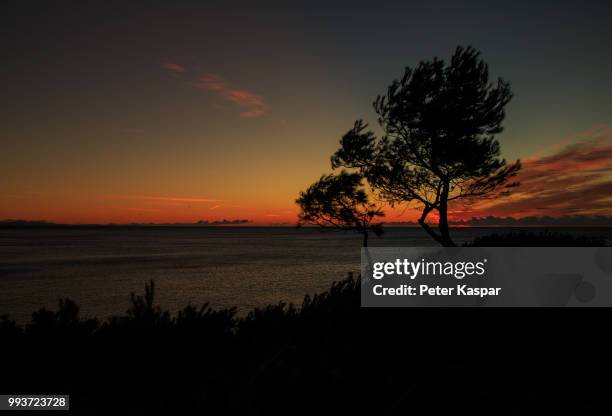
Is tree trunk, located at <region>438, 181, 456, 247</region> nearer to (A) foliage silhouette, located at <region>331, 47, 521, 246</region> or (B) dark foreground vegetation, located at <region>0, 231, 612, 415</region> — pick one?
(A) foliage silhouette, located at <region>331, 47, 521, 246</region>

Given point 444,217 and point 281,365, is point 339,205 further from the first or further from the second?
point 281,365

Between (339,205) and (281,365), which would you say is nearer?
(281,365)

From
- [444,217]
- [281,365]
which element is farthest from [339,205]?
[281,365]

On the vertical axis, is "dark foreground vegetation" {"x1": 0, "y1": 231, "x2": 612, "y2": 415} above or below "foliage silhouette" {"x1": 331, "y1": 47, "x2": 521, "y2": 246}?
below

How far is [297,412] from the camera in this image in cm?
236

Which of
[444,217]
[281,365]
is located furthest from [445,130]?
[281,365]

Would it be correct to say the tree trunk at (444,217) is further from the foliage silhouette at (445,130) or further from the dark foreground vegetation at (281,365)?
the dark foreground vegetation at (281,365)

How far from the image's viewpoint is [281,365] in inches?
98.0

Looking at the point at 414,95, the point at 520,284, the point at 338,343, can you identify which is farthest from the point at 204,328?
the point at 414,95

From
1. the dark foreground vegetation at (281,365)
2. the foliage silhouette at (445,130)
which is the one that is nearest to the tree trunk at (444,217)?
the foliage silhouette at (445,130)

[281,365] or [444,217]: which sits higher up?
[444,217]

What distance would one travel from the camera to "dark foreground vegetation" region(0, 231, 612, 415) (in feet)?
7.85

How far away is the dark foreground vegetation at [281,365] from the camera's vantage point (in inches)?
94.2

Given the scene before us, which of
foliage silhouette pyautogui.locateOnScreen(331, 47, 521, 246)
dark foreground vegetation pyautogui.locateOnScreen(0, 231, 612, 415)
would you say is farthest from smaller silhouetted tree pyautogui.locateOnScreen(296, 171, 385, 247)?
dark foreground vegetation pyautogui.locateOnScreen(0, 231, 612, 415)
